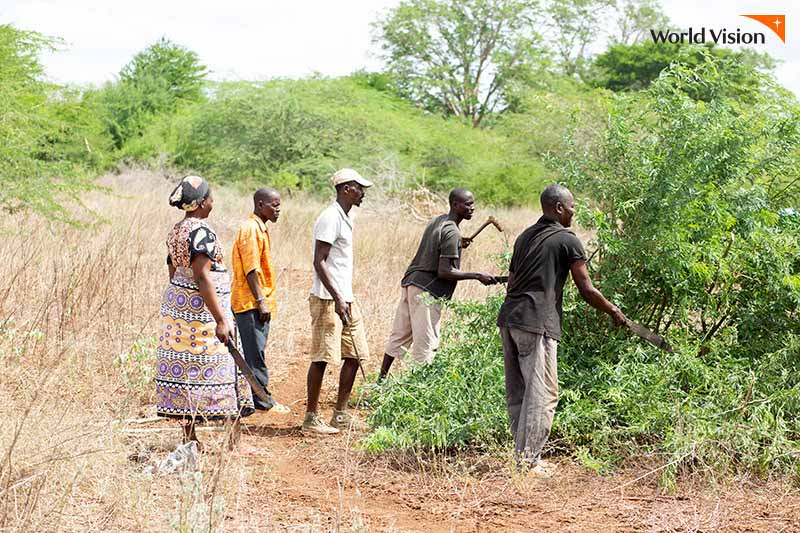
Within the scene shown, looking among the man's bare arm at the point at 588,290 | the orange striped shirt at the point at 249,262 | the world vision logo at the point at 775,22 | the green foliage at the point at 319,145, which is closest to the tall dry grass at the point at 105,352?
the orange striped shirt at the point at 249,262

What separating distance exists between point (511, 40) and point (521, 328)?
114ft

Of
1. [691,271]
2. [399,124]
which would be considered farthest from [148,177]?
[691,271]

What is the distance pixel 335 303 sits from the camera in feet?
19.5

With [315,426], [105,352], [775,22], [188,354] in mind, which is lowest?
[315,426]

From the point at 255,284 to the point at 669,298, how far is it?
8.71 ft

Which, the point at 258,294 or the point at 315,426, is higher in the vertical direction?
the point at 258,294

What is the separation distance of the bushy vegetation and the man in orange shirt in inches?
42.3

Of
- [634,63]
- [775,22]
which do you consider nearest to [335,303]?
[775,22]

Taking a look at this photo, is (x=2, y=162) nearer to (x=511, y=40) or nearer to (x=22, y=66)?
(x=22, y=66)

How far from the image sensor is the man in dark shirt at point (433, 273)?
21.2 feet

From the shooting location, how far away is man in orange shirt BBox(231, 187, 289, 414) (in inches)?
249

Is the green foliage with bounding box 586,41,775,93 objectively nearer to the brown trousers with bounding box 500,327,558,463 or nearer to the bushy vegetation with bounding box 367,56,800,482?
the bushy vegetation with bounding box 367,56,800,482

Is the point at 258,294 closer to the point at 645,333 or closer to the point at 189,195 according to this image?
the point at 189,195

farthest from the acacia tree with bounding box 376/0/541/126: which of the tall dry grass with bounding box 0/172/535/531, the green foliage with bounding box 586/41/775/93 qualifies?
the tall dry grass with bounding box 0/172/535/531
